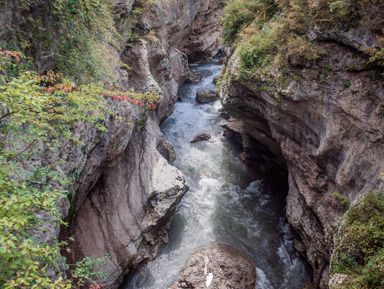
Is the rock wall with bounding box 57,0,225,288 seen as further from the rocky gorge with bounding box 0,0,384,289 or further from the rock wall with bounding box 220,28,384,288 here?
the rock wall with bounding box 220,28,384,288

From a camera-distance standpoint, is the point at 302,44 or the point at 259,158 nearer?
the point at 302,44

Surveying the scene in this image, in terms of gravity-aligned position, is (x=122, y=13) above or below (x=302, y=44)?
above

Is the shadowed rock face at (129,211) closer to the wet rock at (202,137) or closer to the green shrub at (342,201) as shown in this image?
the green shrub at (342,201)

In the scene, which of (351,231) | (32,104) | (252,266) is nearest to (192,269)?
(252,266)

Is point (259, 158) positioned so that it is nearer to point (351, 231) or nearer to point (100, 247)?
point (351, 231)

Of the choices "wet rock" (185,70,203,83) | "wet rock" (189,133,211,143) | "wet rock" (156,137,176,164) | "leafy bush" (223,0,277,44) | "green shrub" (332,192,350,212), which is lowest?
"green shrub" (332,192,350,212)

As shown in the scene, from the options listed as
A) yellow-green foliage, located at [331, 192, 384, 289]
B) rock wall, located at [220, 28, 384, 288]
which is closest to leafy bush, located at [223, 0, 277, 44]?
rock wall, located at [220, 28, 384, 288]

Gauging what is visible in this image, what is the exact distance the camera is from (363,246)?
194 inches

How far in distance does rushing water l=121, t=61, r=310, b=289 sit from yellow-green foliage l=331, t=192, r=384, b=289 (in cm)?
479

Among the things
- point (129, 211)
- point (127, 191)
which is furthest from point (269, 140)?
point (129, 211)

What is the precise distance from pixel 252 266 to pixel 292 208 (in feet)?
9.98

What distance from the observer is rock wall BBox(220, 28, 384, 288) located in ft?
21.6

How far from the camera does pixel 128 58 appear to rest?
1136 cm

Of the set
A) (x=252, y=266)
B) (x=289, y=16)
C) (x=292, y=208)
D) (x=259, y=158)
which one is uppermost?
(x=289, y=16)
